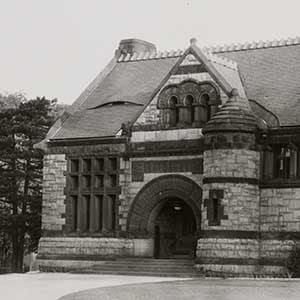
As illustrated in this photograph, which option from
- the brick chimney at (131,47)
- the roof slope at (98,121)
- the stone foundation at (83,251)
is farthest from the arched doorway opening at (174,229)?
the brick chimney at (131,47)

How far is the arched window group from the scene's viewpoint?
35000mm

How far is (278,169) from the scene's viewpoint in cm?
3397

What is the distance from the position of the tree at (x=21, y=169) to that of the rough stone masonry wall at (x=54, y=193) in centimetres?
628

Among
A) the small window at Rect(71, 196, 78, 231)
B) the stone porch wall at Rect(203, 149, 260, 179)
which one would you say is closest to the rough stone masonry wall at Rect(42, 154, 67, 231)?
the small window at Rect(71, 196, 78, 231)

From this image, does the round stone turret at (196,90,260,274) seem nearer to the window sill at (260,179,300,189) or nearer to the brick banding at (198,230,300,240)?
the brick banding at (198,230,300,240)

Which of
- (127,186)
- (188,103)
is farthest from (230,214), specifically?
(127,186)

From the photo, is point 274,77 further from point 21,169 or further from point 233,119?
point 21,169

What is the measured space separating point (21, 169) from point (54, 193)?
8.48 m

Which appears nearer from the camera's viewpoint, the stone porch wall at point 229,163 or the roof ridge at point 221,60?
the stone porch wall at point 229,163

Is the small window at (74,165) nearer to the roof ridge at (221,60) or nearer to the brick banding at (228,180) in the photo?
the roof ridge at (221,60)

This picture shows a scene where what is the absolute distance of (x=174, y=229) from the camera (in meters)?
37.6

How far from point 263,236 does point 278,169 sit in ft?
7.95

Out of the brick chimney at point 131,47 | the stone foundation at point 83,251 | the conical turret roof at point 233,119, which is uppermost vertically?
the brick chimney at point 131,47

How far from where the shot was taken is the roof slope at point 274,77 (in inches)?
1377
